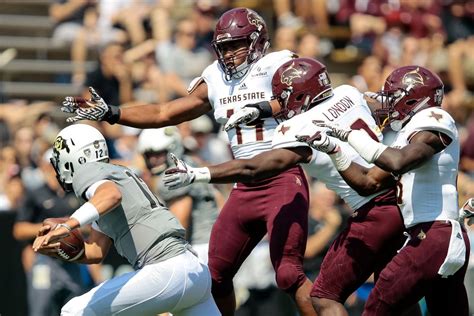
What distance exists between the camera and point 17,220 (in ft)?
35.5

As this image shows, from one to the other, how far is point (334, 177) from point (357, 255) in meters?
0.51

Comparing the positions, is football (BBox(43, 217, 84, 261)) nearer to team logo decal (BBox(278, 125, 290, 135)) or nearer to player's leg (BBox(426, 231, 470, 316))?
team logo decal (BBox(278, 125, 290, 135))

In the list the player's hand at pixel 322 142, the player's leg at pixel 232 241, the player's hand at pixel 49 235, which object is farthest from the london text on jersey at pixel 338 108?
the player's hand at pixel 49 235

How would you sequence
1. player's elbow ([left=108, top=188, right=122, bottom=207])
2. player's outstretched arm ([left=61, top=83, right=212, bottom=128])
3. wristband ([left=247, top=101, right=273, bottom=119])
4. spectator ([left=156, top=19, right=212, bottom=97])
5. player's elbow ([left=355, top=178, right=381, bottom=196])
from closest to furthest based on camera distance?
1. player's elbow ([left=108, top=188, right=122, bottom=207])
2. player's elbow ([left=355, top=178, right=381, bottom=196])
3. wristband ([left=247, top=101, right=273, bottom=119])
4. player's outstretched arm ([left=61, top=83, right=212, bottom=128])
5. spectator ([left=156, top=19, right=212, bottom=97])

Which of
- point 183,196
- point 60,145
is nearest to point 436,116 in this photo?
point 60,145

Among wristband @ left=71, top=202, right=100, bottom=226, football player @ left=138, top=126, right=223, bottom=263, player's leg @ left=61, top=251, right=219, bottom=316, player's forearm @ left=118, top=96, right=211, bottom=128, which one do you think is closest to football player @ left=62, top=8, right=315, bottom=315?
player's forearm @ left=118, top=96, right=211, bottom=128

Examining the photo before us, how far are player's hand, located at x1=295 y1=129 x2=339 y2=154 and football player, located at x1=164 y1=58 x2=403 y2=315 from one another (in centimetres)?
25

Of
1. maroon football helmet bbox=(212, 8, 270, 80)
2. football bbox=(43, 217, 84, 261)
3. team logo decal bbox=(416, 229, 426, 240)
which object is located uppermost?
maroon football helmet bbox=(212, 8, 270, 80)

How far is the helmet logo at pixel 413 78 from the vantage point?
6953 millimetres

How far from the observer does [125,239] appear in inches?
267

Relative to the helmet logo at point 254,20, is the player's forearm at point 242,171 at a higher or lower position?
lower

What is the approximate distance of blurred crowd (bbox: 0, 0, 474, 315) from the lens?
37.0ft

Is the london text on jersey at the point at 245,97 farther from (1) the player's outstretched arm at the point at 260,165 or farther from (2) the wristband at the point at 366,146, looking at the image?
(2) the wristband at the point at 366,146

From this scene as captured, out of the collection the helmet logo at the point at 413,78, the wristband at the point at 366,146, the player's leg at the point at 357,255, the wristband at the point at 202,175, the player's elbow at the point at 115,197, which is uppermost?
the helmet logo at the point at 413,78
